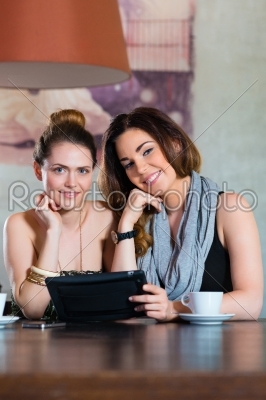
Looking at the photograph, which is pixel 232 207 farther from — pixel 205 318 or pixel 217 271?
pixel 205 318

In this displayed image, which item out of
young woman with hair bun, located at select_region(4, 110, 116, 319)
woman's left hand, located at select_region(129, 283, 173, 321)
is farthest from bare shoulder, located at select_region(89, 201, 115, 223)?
woman's left hand, located at select_region(129, 283, 173, 321)

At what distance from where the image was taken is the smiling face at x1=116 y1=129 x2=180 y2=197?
79.0 inches

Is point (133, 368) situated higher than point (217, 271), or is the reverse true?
point (217, 271)

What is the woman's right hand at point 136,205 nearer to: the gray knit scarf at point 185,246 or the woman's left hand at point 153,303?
the gray knit scarf at point 185,246

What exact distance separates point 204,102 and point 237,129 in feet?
0.81

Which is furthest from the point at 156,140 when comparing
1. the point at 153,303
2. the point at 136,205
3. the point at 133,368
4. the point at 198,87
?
the point at 198,87

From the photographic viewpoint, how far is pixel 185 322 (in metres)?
1.51

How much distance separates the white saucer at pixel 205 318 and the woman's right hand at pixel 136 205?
59 centimetres

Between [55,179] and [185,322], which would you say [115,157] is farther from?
[185,322]

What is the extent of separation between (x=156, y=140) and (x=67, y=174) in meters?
0.33

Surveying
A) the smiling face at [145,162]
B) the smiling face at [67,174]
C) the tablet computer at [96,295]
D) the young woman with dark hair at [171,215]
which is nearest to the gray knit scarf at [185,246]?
the young woman with dark hair at [171,215]

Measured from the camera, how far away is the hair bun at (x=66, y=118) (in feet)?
7.22

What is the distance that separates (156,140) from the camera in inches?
80.3

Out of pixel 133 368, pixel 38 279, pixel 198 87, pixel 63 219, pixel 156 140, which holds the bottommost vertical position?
pixel 133 368
